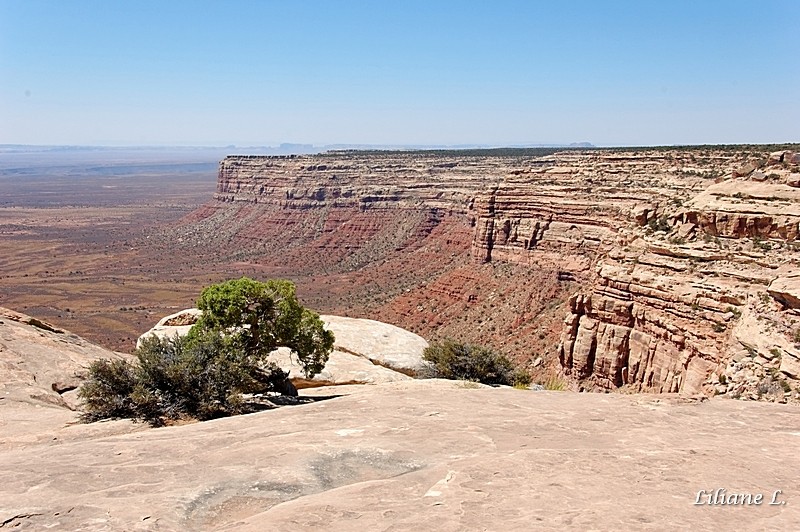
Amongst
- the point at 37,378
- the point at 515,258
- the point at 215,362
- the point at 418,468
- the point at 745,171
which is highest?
the point at 745,171

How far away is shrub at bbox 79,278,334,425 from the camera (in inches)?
643

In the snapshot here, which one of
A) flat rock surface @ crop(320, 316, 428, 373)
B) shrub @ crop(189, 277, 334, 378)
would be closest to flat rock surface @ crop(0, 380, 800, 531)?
shrub @ crop(189, 277, 334, 378)

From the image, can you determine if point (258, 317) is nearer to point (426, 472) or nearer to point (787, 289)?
point (426, 472)

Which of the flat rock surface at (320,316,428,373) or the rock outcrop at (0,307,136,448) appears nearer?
the rock outcrop at (0,307,136,448)

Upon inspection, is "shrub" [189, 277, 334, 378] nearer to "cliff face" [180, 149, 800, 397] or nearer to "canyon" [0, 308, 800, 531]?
"canyon" [0, 308, 800, 531]

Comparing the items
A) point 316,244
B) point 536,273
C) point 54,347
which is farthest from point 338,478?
point 316,244

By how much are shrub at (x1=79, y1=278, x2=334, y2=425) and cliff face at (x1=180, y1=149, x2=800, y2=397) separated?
1238cm

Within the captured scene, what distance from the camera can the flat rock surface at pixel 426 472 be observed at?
25.4ft

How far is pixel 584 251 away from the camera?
4828 centimetres

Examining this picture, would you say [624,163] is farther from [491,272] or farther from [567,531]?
[567,531]

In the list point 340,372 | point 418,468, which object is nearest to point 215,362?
point 418,468

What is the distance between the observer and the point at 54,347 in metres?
23.1

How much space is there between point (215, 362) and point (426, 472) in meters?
9.18

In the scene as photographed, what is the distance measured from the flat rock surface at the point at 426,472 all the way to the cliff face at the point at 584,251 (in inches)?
296
